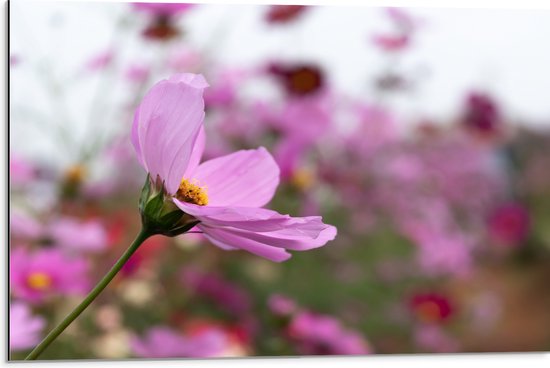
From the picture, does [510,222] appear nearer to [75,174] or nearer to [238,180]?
[75,174]

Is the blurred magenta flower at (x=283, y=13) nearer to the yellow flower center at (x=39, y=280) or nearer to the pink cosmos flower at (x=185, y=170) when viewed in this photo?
the yellow flower center at (x=39, y=280)

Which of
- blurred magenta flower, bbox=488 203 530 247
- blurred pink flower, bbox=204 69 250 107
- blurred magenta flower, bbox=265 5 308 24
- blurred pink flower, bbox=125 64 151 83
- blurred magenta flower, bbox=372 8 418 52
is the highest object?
blurred magenta flower, bbox=265 5 308 24

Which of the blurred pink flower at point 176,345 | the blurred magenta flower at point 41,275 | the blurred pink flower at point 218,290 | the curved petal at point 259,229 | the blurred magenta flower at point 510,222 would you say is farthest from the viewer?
the blurred magenta flower at point 510,222

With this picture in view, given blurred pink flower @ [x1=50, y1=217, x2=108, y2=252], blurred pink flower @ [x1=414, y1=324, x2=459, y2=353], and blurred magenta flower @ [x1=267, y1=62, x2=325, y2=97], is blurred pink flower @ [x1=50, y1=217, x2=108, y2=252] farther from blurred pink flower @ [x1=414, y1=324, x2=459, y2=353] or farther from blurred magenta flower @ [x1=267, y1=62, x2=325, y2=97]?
blurred pink flower @ [x1=414, y1=324, x2=459, y2=353]

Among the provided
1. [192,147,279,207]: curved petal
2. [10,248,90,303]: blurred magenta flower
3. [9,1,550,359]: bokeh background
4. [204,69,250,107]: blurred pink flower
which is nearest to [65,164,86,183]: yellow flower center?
[9,1,550,359]: bokeh background

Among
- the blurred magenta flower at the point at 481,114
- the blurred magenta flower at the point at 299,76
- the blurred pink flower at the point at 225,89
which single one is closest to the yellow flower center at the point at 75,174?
the blurred pink flower at the point at 225,89

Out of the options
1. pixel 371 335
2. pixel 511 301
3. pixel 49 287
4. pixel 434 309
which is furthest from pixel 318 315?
pixel 49 287
